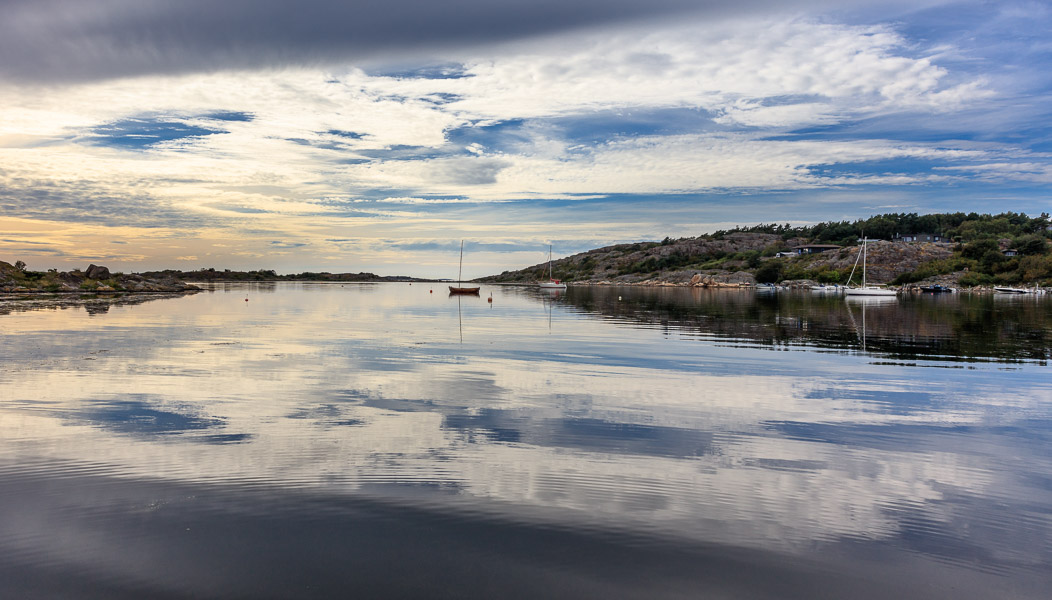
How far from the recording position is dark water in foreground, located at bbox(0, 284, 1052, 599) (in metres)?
6.32

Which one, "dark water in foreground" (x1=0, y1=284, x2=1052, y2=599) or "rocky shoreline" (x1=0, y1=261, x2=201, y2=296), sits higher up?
"rocky shoreline" (x1=0, y1=261, x2=201, y2=296)

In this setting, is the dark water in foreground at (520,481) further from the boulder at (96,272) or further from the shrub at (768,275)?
the shrub at (768,275)

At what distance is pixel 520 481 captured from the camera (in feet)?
29.9

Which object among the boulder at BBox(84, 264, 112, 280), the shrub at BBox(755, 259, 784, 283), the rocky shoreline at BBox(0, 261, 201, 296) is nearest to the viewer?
the rocky shoreline at BBox(0, 261, 201, 296)

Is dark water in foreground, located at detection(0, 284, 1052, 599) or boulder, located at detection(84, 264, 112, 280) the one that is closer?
dark water in foreground, located at detection(0, 284, 1052, 599)

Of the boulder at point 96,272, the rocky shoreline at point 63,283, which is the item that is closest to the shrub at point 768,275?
the rocky shoreline at point 63,283

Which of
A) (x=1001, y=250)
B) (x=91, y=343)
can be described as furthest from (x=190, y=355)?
(x=1001, y=250)

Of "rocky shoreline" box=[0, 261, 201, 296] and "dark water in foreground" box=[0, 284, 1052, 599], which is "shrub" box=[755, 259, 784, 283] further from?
"dark water in foreground" box=[0, 284, 1052, 599]

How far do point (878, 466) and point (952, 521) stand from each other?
239 centimetres

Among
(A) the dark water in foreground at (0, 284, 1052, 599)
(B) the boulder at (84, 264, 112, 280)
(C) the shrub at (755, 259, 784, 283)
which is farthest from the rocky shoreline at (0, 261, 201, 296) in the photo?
(C) the shrub at (755, 259, 784, 283)

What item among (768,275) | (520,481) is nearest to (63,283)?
(520,481)

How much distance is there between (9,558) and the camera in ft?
21.3

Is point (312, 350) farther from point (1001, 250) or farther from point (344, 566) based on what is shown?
point (1001, 250)

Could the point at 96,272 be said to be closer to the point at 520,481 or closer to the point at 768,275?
the point at 520,481
